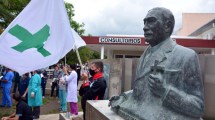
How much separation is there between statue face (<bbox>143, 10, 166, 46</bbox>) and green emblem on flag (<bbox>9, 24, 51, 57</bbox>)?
129 inches

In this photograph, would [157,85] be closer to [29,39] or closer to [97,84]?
[97,84]

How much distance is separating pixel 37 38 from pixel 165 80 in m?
3.85

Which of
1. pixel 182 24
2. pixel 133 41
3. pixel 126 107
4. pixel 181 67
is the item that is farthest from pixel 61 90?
pixel 182 24

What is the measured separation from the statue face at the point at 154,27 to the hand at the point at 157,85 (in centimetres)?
49

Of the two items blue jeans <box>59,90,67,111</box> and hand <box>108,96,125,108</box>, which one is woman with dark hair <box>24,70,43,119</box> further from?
hand <box>108,96,125,108</box>

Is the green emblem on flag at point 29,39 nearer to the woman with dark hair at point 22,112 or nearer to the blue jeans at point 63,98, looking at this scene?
the woman with dark hair at point 22,112

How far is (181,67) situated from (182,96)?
32 centimetres

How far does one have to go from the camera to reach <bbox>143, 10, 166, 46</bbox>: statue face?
3.70m

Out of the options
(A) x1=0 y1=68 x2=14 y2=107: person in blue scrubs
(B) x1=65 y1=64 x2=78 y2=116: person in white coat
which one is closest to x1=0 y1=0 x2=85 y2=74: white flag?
(B) x1=65 y1=64 x2=78 y2=116: person in white coat

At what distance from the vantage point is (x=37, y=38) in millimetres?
6711

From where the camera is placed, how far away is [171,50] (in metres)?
3.70

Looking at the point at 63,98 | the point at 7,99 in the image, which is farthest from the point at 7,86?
the point at 63,98

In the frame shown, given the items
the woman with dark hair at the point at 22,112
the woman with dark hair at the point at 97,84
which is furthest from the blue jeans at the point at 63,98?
the woman with dark hair at the point at 97,84

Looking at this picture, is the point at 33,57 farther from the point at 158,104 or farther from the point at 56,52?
the point at 158,104
